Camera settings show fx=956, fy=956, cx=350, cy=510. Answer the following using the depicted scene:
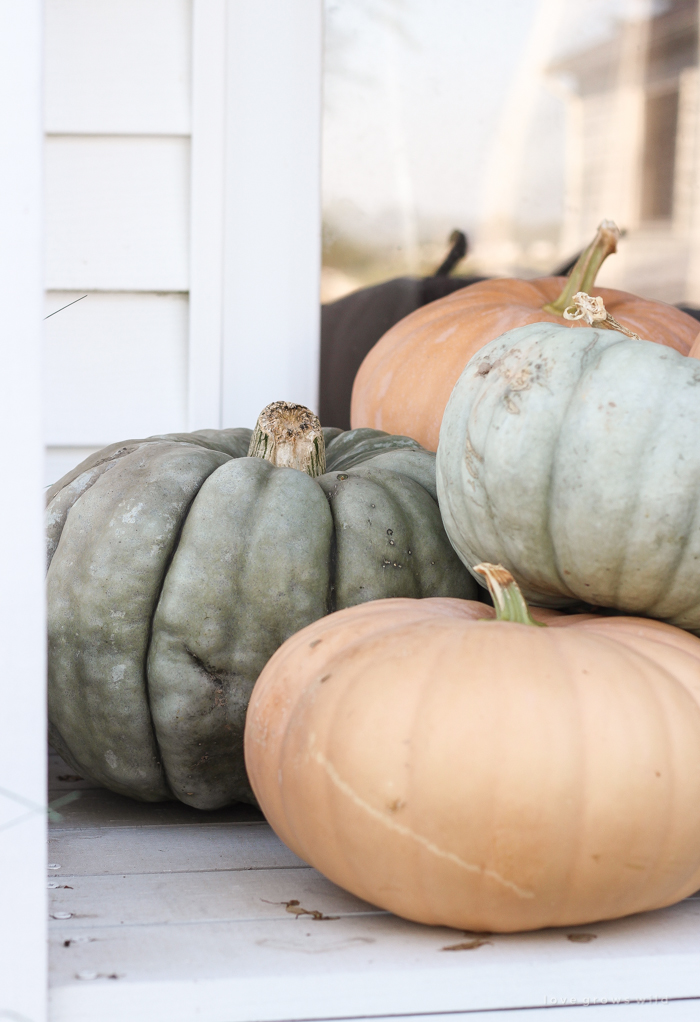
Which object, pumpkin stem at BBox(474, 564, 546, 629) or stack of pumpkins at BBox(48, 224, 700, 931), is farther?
pumpkin stem at BBox(474, 564, 546, 629)

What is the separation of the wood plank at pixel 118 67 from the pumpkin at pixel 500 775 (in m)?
1.21

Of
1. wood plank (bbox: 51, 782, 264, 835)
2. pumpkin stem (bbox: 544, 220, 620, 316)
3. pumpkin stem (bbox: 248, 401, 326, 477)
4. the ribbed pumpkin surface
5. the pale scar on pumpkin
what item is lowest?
wood plank (bbox: 51, 782, 264, 835)

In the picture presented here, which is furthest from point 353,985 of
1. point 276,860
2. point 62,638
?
point 62,638

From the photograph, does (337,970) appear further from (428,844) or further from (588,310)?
(588,310)

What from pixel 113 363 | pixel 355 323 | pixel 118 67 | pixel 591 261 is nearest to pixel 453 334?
pixel 591 261

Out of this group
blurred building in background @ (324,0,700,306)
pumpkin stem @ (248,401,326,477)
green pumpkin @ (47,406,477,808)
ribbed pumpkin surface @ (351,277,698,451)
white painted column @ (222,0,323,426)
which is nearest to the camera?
green pumpkin @ (47,406,477,808)

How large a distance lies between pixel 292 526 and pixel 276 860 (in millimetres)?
393

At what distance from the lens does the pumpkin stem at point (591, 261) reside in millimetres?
1486

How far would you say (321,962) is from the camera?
79 centimetres

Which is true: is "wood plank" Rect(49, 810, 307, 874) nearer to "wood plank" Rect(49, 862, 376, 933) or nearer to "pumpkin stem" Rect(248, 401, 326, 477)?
"wood plank" Rect(49, 862, 376, 933)

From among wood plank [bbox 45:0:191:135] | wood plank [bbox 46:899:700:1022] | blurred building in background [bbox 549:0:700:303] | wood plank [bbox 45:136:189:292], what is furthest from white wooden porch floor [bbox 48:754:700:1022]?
blurred building in background [bbox 549:0:700:303]

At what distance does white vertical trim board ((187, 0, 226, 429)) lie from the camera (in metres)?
1.67

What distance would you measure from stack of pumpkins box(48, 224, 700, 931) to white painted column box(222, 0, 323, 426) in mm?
353

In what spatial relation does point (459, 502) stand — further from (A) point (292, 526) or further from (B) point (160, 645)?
(B) point (160, 645)
